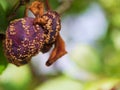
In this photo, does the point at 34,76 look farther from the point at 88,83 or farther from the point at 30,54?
the point at 30,54

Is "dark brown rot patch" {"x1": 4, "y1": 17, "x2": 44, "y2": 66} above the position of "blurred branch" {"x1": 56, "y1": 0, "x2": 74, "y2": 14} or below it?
below

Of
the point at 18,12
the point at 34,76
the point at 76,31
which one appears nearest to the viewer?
the point at 18,12

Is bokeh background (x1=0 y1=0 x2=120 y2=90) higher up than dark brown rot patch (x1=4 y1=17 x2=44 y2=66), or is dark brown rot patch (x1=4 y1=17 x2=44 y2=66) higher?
bokeh background (x1=0 y1=0 x2=120 y2=90)

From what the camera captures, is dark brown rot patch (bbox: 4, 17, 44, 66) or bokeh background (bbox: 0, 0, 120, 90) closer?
dark brown rot patch (bbox: 4, 17, 44, 66)

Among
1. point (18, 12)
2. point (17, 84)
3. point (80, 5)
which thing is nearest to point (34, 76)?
point (17, 84)
